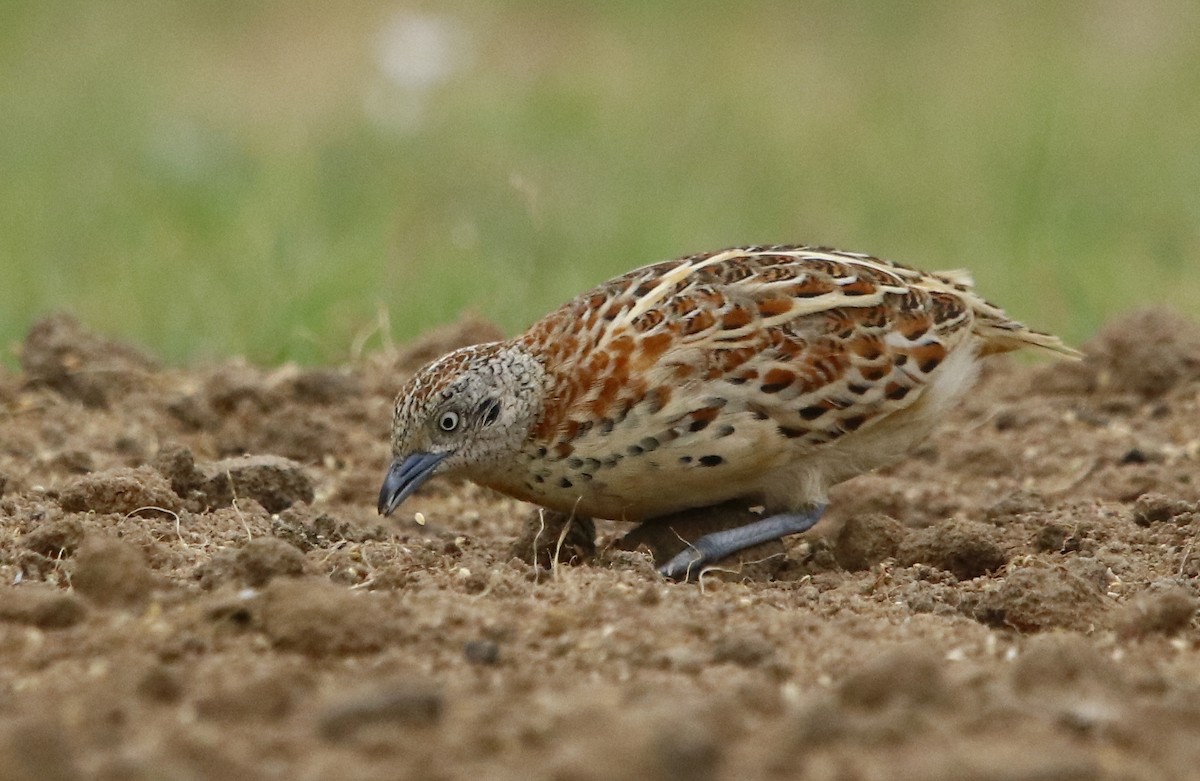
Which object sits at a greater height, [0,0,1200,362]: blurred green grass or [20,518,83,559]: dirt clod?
[0,0,1200,362]: blurred green grass

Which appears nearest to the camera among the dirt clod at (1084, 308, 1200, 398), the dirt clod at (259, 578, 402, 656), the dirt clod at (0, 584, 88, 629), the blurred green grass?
the dirt clod at (259, 578, 402, 656)

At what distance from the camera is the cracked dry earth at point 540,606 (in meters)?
3.76

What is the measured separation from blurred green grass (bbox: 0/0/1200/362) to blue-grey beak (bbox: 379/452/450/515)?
268cm

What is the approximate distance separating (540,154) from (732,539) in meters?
8.72

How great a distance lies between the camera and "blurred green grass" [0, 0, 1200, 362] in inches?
428

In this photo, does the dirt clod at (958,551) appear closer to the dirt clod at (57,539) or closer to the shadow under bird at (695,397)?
the shadow under bird at (695,397)

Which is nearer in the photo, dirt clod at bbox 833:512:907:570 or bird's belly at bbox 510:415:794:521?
bird's belly at bbox 510:415:794:521

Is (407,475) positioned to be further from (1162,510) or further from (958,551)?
(1162,510)

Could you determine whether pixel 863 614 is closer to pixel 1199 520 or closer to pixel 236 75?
pixel 1199 520

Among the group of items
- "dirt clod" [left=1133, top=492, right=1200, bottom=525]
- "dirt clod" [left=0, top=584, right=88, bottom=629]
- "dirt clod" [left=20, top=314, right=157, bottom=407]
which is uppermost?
"dirt clod" [left=20, top=314, right=157, bottom=407]

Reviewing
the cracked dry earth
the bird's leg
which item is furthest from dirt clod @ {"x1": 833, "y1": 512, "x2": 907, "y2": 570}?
the bird's leg

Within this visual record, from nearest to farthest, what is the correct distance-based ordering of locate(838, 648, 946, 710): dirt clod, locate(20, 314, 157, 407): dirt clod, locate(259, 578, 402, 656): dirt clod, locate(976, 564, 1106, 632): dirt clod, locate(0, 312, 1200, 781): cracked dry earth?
locate(0, 312, 1200, 781): cracked dry earth, locate(838, 648, 946, 710): dirt clod, locate(259, 578, 402, 656): dirt clod, locate(976, 564, 1106, 632): dirt clod, locate(20, 314, 157, 407): dirt clod

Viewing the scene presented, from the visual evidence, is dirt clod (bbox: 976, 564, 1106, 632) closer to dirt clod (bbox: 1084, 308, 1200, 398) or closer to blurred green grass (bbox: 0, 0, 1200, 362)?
dirt clod (bbox: 1084, 308, 1200, 398)

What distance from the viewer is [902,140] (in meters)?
15.8
